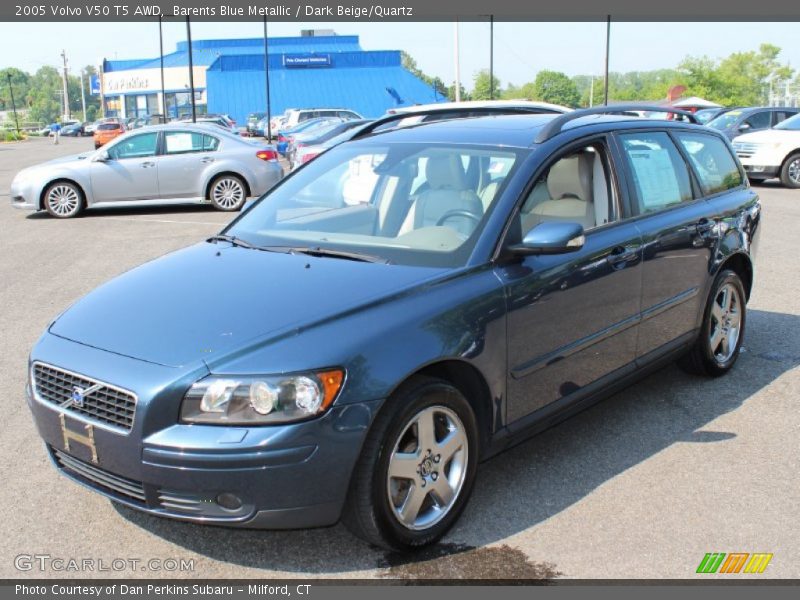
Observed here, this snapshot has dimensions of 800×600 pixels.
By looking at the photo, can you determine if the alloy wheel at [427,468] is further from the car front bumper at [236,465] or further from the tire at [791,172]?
the tire at [791,172]

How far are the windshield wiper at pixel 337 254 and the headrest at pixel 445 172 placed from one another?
61cm

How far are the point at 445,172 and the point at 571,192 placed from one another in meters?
0.73

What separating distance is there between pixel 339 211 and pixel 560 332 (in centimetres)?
133

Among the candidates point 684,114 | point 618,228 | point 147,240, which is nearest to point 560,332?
point 618,228

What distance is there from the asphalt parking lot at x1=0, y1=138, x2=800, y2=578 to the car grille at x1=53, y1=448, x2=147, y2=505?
13.1 inches

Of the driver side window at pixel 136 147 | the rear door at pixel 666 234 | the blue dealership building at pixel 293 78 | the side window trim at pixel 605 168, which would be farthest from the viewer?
the blue dealership building at pixel 293 78

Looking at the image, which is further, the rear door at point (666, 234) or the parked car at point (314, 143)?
the parked car at point (314, 143)

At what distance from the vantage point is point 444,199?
4.33 meters

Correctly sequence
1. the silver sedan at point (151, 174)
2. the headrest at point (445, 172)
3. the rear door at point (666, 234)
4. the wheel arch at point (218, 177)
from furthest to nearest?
the wheel arch at point (218, 177) < the silver sedan at point (151, 174) < the rear door at point (666, 234) < the headrest at point (445, 172)

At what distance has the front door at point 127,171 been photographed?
15.1 meters

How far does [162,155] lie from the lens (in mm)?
15281

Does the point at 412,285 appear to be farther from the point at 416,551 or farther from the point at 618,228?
the point at 618,228

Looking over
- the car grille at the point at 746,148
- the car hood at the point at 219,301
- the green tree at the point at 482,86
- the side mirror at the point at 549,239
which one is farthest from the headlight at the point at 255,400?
the green tree at the point at 482,86

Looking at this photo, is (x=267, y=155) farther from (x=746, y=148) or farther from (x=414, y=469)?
(x=414, y=469)
